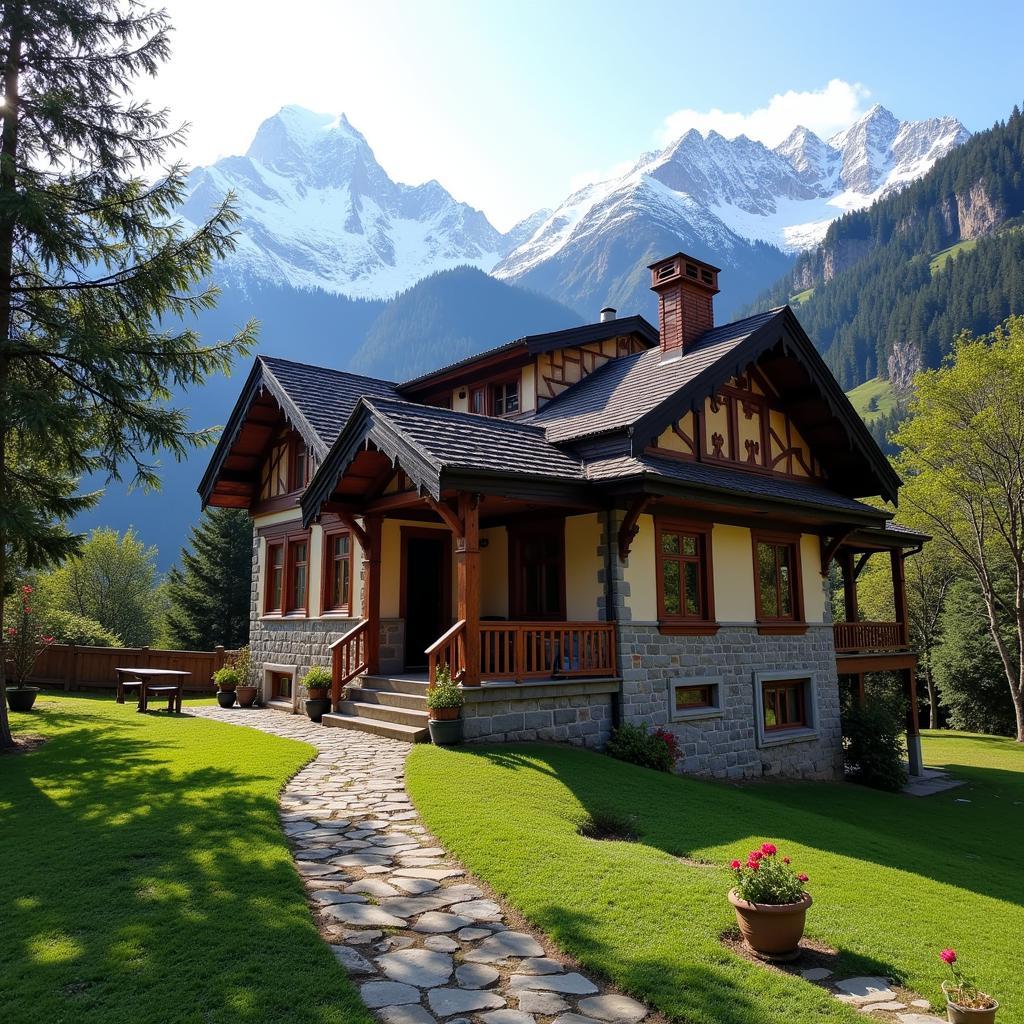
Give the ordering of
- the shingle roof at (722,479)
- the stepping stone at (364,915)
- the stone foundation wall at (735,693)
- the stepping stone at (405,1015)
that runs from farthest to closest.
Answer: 1. the stone foundation wall at (735,693)
2. the shingle roof at (722,479)
3. the stepping stone at (364,915)
4. the stepping stone at (405,1015)

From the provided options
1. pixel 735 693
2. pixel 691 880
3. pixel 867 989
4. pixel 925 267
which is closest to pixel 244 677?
pixel 735 693

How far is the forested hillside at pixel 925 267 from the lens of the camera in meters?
98.5

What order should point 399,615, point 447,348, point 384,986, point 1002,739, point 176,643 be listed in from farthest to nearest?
point 447,348 → point 176,643 → point 1002,739 → point 399,615 → point 384,986

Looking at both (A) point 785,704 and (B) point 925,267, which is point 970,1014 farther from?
(B) point 925,267

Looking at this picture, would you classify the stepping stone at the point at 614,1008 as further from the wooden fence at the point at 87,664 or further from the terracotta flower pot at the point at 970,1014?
the wooden fence at the point at 87,664

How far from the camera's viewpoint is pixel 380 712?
11.9m

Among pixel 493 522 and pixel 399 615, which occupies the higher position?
pixel 493 522

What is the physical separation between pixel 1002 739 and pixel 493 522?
2280cm

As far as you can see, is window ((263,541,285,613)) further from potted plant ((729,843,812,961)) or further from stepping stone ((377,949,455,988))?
potted plant ((729,843,812,961))

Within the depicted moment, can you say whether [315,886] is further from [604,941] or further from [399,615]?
[399,615]

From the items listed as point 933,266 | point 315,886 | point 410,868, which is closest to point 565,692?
point 410,868

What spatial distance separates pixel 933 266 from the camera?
11662 cm

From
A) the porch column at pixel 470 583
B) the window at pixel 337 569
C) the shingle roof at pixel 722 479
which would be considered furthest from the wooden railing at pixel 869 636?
the window at pixel 337 569

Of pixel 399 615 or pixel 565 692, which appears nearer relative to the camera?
pixel 565 692
